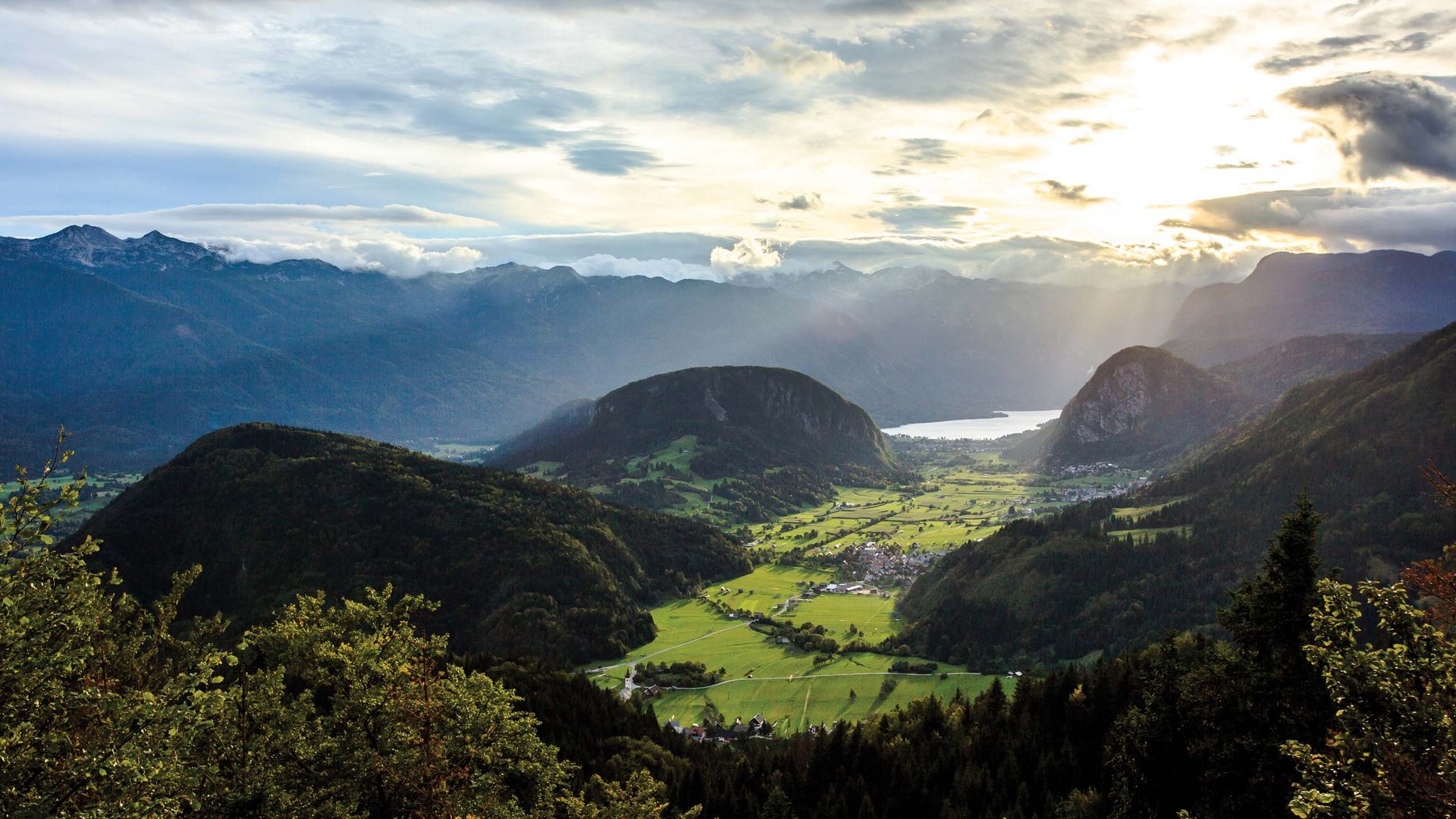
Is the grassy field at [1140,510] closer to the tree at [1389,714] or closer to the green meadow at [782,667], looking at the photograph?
the green meadow at [782,667]

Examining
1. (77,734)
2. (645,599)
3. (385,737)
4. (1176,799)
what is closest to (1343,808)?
(385,737)

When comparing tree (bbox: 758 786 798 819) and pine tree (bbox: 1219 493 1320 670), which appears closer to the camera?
pine tree (bbox: 1219 493 1320 670)

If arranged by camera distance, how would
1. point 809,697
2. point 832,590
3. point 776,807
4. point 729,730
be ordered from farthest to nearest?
point 832,590, point 809,697, point 729,730, point 776,807

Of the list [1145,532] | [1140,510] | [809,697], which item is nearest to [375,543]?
[809,697]

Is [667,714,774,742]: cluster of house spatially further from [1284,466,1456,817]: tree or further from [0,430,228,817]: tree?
[1284,466,1456,817]: tree

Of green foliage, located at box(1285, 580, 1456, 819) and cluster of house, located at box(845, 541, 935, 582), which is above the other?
green foliage, located at box(1285, 580, 1456, 819)

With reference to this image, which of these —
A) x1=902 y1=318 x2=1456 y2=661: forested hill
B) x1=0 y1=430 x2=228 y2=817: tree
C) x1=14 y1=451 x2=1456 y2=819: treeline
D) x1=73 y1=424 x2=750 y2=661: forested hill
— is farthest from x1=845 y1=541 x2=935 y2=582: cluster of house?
x1=0 y1=430 x2=228 y2=817: tree

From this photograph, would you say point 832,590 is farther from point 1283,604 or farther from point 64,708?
point 64,708
